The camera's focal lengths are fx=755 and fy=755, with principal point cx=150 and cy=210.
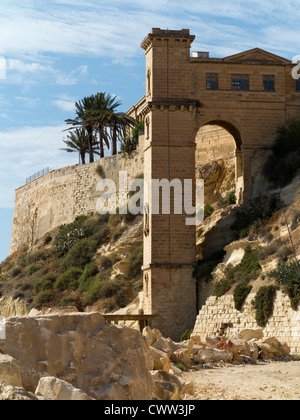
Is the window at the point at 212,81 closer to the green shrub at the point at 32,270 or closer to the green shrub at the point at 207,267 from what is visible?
the green shrub at the point at 207,267

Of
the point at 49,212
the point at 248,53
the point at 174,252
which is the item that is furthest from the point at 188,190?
the point at 49,212

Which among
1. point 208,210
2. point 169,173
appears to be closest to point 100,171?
point 208,210

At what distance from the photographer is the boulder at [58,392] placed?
8.73 metres

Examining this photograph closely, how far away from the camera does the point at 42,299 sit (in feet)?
155

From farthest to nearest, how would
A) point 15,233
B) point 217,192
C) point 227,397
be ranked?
point 15,233 → point 217,192 → point 227,397

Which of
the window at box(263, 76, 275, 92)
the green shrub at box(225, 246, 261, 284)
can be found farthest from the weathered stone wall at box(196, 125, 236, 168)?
the green shrub at box(225, 246, 261, 284)

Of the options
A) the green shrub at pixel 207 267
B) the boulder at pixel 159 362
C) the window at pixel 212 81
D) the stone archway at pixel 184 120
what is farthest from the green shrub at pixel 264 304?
the boulder at pixel 159 362

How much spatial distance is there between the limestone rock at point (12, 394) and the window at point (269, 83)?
29847 millimetres

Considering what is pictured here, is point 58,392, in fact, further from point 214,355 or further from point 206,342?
point 206,342

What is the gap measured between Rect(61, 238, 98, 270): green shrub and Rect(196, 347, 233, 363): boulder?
26.7 m

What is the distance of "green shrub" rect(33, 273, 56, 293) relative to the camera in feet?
161
